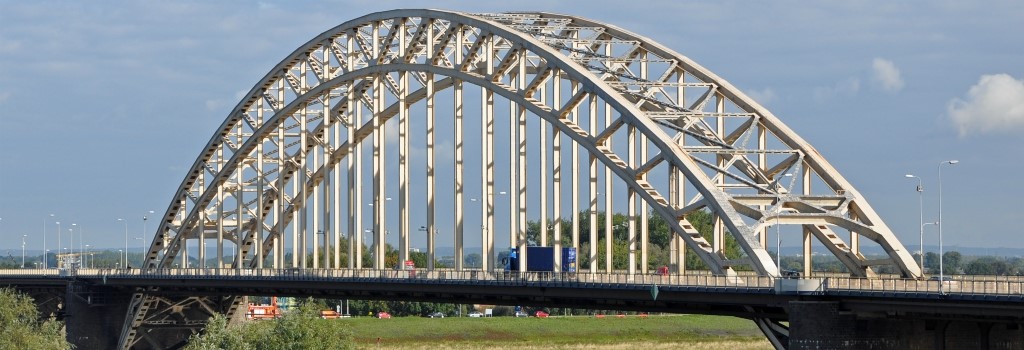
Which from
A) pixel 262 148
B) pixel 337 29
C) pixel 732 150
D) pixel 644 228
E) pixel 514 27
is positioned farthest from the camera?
pixel 262 148

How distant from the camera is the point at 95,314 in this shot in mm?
116312

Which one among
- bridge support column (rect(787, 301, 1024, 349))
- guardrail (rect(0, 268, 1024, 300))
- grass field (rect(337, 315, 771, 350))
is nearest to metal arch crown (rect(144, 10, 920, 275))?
guardrail (rect(0, 268, 1024, 300))

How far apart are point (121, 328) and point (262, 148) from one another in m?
15.8

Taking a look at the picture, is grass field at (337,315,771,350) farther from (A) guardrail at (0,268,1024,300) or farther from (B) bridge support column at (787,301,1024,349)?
(B) bridge support column at (787,301,1024,349)

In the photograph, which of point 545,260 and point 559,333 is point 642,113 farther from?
point 559,333

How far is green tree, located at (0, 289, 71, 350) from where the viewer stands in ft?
303

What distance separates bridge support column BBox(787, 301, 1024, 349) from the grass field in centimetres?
7240

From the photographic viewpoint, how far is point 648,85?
80062 mm

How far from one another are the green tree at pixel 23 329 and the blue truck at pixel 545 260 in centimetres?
2651

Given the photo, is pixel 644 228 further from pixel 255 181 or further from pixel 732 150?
pixel 255 181

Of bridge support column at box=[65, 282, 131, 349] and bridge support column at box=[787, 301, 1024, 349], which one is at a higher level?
bridge support column at box=[787, 301, 1024, 349]

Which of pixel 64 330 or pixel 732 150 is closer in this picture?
pixel 732 150

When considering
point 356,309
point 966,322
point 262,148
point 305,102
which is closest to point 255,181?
point 262,148

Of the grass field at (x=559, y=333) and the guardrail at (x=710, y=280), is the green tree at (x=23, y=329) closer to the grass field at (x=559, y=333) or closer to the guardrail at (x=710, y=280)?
the guardrail at (x=710, y=280)
